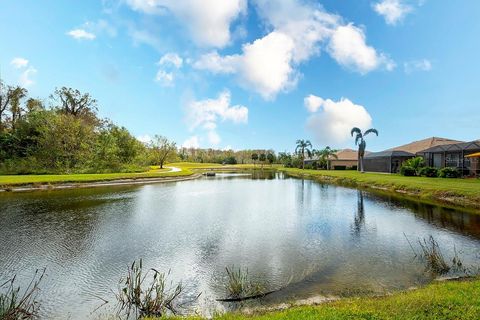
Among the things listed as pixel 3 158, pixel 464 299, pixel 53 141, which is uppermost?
pixel 53 141

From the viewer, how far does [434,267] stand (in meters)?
8.34

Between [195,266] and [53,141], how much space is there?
4251 centimetres

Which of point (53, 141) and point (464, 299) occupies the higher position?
point (53, 141)

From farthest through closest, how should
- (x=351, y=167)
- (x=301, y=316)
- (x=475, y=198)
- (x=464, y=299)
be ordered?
(x=351, y=167) < (x=475, y=198) < (x=464, y=299) < (x=301, y=316)

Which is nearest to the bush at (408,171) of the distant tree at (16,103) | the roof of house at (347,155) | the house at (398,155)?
the house at (398,155)

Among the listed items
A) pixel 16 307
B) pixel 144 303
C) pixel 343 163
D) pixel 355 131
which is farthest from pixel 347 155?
pixel 16 307

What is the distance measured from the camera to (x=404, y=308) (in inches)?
203

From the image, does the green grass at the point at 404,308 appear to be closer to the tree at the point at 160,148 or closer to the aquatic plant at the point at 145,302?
the aquatic plant at the point at 145,302

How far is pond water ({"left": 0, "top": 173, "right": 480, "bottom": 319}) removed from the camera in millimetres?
7281

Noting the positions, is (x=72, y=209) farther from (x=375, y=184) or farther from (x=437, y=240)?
(x=375, y=184)

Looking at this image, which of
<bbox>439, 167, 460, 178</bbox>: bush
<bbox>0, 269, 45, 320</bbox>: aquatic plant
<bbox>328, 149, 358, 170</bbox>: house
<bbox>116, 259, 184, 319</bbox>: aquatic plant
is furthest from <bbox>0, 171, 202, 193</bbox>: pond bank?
<bbox>328, 149, 358, 170</bbox>: house

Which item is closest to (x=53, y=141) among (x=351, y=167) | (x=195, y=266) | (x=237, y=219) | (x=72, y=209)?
(x=72, y=209)

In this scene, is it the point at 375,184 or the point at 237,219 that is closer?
the point at 237,219

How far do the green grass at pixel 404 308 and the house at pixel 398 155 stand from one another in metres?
43.9
